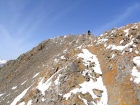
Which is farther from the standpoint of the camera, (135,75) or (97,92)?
(97,92)

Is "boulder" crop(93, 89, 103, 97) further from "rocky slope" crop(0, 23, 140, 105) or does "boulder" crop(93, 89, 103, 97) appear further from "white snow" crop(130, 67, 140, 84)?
"white snow" crop(130, 67, 140, 84)

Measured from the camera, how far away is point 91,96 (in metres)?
21.8

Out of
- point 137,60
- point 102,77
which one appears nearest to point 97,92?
point 102,77

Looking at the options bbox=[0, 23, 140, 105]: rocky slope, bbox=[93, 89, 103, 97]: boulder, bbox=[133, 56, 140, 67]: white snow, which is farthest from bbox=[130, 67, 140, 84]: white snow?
bbox=[93, 89, 103, 97]: boulder

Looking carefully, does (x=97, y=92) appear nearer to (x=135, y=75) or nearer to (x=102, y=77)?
(x=102, y=77)

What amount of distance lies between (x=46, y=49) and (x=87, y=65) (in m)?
39.5

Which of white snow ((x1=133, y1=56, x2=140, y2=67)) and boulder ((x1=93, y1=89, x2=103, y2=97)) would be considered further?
white snow ((x1=133, y1=56, x2=140, y2=67))

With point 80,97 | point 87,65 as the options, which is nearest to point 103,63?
point 87,65

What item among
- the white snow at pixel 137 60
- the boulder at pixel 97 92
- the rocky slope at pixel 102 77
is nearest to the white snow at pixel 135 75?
the rocky slope at pixel 102 77

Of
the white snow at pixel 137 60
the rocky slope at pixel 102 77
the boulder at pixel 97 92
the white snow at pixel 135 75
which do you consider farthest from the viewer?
the white snow at pixel 137 60

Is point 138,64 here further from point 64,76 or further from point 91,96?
point 64,76

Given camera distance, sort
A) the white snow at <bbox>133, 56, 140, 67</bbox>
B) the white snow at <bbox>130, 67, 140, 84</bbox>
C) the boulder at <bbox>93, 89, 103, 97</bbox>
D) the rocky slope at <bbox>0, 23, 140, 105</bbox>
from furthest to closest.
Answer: the white snow at <bbox>133, 56, 140, 67</bbox> → the boulder at <bbox>93, 89, 103, 97</bbox> → the rocky slope at <bbox>0, 23, 140, 105</bbox> → the white snow at <bbox>130, 67, 140, 84</bbox>

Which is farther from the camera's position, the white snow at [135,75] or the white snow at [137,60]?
the white snow at [137,60]

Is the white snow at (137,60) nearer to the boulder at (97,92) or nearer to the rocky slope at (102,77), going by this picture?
the rocky slope at (102,77)
